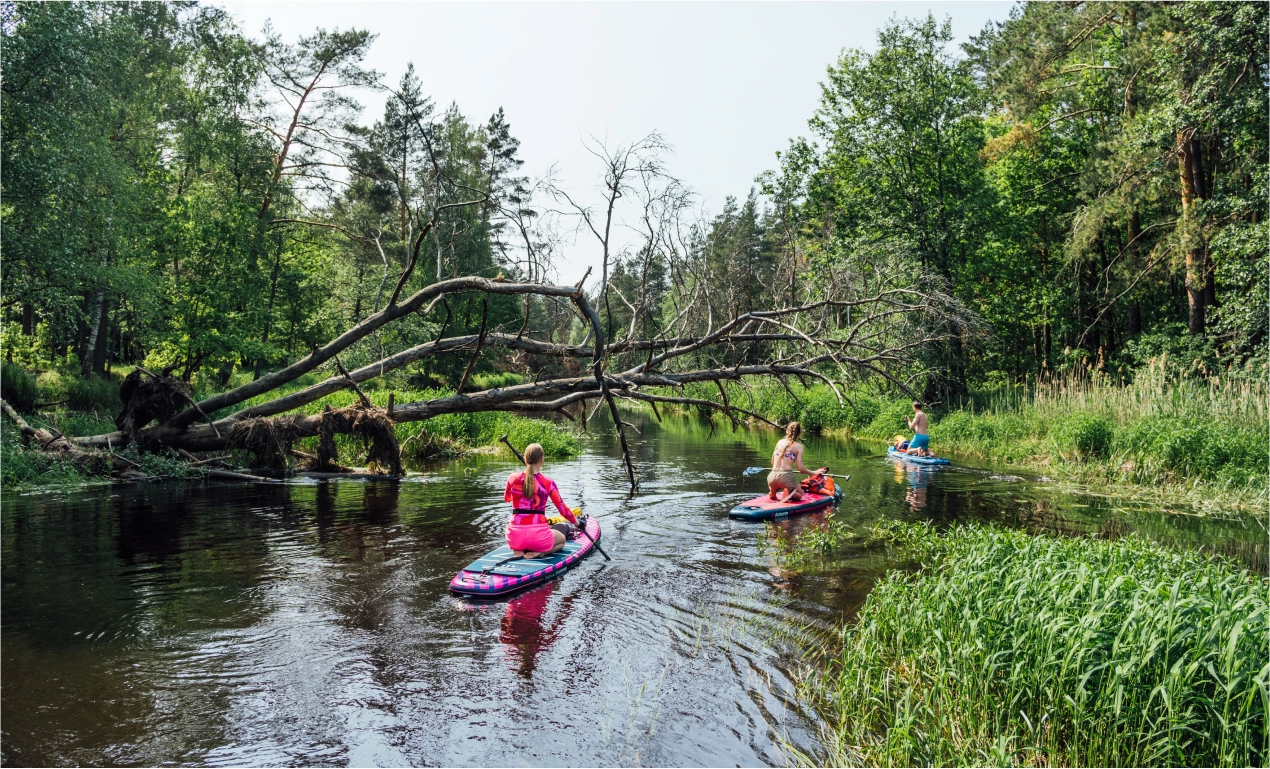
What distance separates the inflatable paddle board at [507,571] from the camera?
8094mm

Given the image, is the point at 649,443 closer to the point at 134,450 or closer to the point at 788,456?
the point at 788,456

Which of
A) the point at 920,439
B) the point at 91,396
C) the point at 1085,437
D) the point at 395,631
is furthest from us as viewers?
the point at 91,396

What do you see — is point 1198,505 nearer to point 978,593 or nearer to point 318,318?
point 978,593

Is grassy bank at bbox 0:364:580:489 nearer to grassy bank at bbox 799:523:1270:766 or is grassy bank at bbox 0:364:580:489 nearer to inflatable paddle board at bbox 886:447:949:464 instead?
inflatable paddle board at bbox 886:447:949:464

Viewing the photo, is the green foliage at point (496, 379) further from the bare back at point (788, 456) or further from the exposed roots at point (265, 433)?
the bare back at point (788, 456)

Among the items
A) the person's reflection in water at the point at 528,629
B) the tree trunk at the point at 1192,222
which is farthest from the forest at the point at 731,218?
the person's reflection in water at the point at 528,629

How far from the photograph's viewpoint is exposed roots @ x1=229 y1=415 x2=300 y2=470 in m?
15.2

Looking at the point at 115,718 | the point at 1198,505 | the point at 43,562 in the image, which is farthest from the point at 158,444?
the point at 1198,505

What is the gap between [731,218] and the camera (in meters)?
28.4

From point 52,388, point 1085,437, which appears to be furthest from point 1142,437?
point 52,388

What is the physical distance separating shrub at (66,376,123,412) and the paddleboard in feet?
54.9

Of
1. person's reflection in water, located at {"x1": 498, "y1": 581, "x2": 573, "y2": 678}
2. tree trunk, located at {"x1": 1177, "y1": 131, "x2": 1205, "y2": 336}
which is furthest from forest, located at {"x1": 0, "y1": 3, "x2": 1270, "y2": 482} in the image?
person's reflection in water, located at {"x1": 498, "y1": 581, "x2": 573, "y2": 678}

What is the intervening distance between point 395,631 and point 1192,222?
69.7ft

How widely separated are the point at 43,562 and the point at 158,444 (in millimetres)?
Answer: 6975
